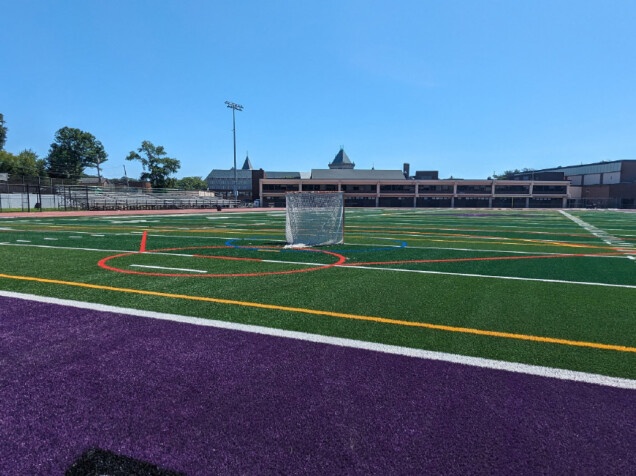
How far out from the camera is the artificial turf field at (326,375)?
2369 mm

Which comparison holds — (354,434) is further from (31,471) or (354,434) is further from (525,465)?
(31,471)

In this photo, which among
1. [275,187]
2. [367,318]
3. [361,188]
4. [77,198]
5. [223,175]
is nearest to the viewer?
[367,318]

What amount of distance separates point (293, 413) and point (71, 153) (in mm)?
117421

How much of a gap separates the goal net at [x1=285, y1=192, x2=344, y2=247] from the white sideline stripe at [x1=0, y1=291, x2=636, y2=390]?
24.8 feet

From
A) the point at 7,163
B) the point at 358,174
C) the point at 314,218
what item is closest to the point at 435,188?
the point at 358,174

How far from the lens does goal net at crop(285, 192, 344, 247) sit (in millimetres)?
12578

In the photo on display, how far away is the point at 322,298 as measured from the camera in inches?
230

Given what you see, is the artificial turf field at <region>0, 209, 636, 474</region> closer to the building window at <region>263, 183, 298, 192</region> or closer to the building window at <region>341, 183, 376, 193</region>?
the building window at <region>263, 183, 298, 192</region>

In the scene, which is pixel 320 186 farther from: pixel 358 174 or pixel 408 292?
pixel 408 292

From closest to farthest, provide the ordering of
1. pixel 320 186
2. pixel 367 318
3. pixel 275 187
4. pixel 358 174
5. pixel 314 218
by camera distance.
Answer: pixel 367 318 < pixel 314 218 < pixel 275 187 < pixel 320 186 < pixel 358 174

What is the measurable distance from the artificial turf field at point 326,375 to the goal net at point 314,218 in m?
5.78

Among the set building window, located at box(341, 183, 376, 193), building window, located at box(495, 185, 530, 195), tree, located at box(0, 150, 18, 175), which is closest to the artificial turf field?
building window, located at box(341, 183, 376, 193)

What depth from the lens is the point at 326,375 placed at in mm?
3318

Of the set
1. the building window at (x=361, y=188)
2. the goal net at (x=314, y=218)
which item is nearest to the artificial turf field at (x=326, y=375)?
the goal net at (x=314, y=218)
